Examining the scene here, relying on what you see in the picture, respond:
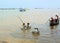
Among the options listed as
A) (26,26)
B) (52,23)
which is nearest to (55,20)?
(52,23)

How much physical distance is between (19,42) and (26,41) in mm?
1046

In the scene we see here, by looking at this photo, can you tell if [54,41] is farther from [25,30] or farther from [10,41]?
[25,30]

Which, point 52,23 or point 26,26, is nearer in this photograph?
point 26,26

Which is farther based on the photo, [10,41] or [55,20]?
[55,20]

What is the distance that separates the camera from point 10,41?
24422 mm

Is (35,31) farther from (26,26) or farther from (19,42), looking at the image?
(19,42)

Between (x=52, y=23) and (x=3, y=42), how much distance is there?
57.3ft

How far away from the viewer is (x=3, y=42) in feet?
78.6

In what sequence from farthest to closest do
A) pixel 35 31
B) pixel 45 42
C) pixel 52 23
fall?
pixel 52 23, pixel 35 31, pixel 45 42

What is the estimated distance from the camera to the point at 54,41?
23.8 metres

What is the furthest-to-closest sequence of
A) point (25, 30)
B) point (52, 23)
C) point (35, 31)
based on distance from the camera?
1. point (52, 23)
2. point (25, 30)
3. point (35, 31)

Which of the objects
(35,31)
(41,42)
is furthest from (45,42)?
(35,31)

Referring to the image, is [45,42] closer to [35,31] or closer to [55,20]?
[35,31]

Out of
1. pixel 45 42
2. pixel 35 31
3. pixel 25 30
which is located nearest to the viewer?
pixel 45 42
